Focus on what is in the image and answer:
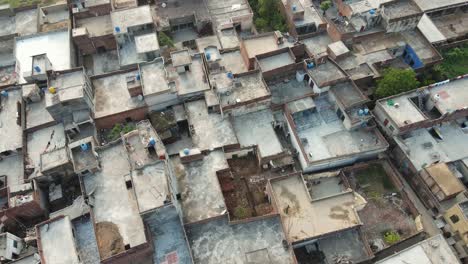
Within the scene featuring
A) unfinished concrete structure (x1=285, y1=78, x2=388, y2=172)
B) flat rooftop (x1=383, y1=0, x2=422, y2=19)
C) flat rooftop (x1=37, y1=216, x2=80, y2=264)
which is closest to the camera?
flat rooftop (x1=37, y1=216, x2=80, y2=264)

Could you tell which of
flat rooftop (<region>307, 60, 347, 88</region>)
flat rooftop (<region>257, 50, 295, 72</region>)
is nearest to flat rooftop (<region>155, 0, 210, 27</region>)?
flat rooftop (<region>257, 50, 295, 72</region>)

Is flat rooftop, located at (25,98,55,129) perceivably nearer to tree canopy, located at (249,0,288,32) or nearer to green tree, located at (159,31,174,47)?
green tree, located at (159,31,174,47)

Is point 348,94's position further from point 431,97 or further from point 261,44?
point 261,44

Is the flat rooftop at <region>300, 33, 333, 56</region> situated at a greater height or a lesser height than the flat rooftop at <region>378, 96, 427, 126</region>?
greater

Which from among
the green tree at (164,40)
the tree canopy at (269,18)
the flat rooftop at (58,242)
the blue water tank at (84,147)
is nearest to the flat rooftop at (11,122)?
the blue water tank at (84,147)

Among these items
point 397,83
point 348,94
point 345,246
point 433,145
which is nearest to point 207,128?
point 348,94

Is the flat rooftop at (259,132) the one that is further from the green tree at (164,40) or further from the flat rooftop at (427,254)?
the green tree at (164,40)
